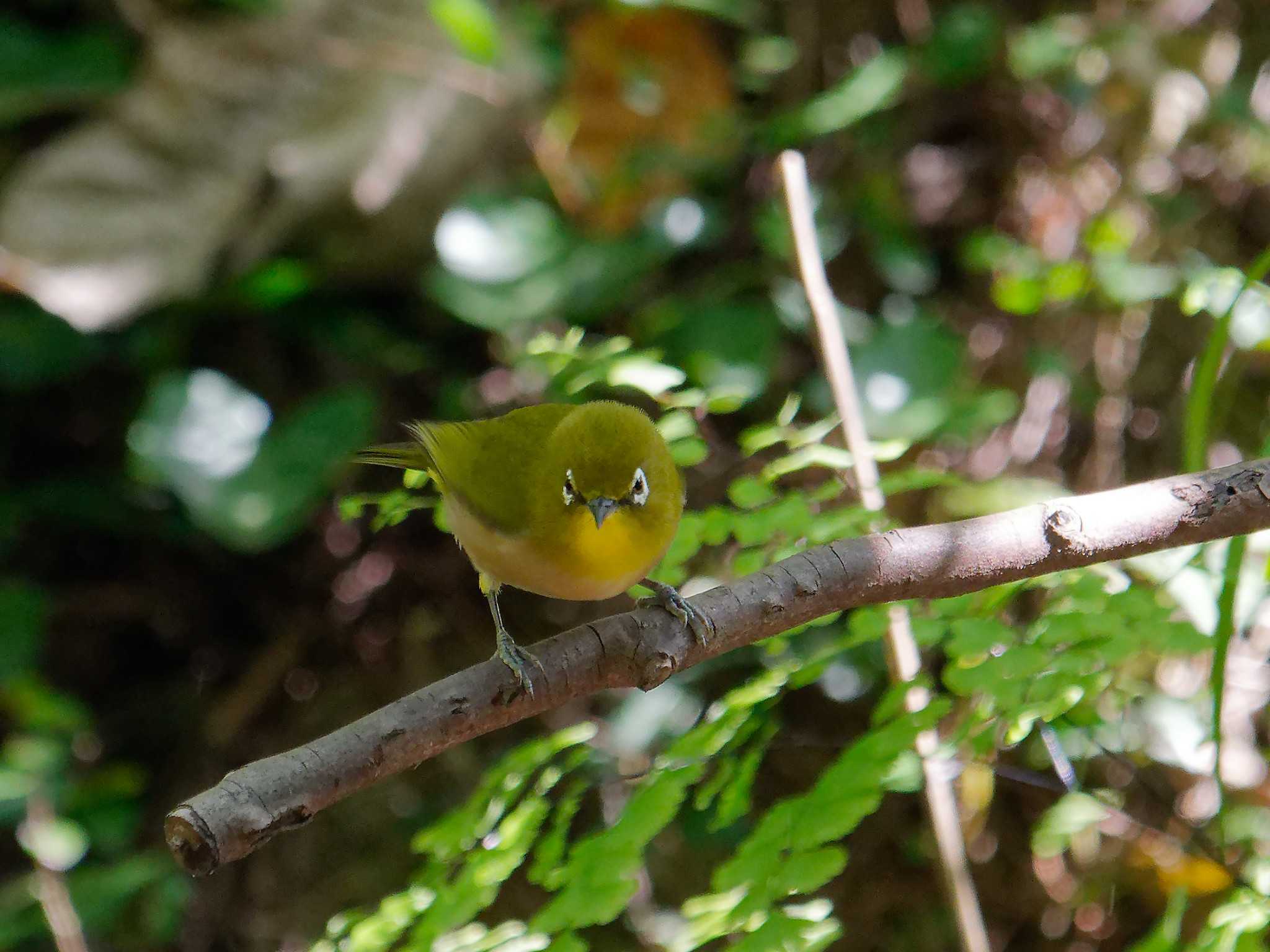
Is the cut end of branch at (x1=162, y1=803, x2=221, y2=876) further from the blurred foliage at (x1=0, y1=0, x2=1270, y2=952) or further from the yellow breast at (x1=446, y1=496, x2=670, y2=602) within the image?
the blurred foliage at (x1=0, y1=0, x2=1270, y2=952)

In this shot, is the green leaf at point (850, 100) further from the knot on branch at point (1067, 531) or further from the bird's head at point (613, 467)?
the knot on branch at point (1067, 531)

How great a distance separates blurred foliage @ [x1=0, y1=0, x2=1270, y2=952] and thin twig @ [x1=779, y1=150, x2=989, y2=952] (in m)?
0.59

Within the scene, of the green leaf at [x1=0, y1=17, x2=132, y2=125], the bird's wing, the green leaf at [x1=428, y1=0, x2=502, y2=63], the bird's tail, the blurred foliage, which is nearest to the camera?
the bird's wing

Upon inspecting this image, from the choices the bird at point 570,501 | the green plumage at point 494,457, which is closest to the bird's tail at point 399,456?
the green plumage at point 494,457

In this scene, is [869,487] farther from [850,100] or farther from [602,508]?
[850,100]

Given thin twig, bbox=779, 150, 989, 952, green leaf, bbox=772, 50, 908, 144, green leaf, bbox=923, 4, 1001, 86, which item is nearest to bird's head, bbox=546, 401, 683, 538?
thin twig, bbox=779, 150, 989, 952

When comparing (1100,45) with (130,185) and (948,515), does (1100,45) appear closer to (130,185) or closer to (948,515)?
(948,515)

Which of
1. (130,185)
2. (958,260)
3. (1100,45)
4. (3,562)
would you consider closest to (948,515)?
(958,260)

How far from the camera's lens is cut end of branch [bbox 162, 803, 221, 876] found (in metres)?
1.26

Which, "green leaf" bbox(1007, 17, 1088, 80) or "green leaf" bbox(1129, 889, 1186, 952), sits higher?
"green leaf" bbox(1007, 17, 1088, 80)

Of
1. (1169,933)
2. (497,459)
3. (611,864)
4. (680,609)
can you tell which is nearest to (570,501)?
(497,459)

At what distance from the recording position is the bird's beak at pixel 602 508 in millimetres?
2178

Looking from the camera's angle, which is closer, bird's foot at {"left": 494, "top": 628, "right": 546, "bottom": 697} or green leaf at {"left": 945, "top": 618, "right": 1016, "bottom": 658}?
bird's foot at {"left": 494, "top": 628, "right": 546, "bottom": 697}

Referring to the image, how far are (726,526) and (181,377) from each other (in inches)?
93.7
